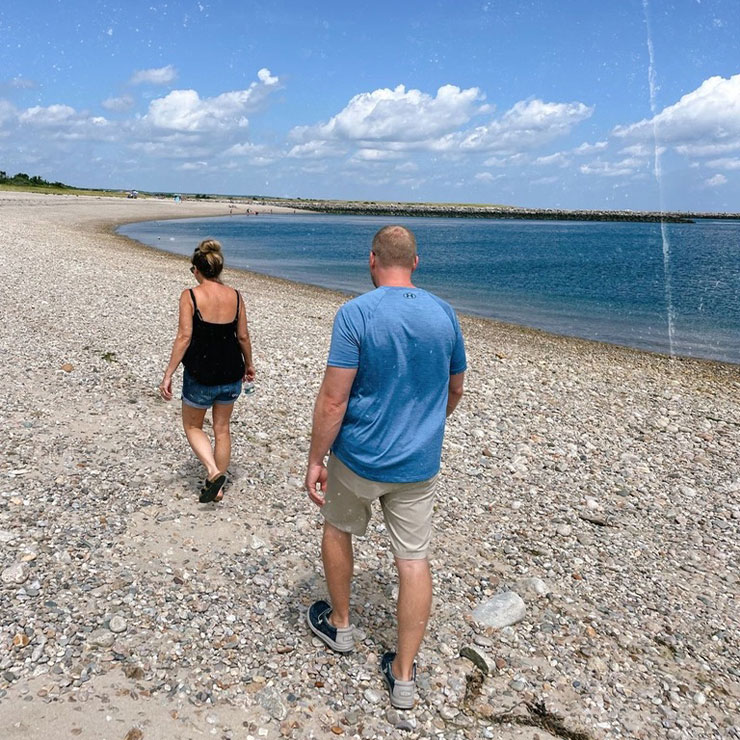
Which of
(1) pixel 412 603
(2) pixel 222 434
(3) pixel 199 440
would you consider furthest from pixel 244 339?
(1) pixel 412 603

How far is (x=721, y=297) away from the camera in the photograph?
32375 mm

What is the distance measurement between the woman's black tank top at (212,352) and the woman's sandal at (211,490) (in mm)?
978

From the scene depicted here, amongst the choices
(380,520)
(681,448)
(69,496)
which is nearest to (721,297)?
(681,448)

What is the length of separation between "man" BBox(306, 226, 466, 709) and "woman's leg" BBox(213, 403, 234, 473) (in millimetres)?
2472

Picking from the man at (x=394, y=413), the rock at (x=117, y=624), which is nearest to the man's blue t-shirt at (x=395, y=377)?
the man at (x=394, y=413)

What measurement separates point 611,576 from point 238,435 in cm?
478

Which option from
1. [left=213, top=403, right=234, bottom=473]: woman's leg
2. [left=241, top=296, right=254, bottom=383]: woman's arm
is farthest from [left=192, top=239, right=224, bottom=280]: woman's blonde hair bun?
[left=213, top=403, right=234, bottom=473]: woman's leg

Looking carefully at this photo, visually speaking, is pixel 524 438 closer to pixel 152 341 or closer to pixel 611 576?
pixel 611 576

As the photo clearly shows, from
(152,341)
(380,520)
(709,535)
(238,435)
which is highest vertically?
(152,341)

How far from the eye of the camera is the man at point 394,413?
3.33 meters

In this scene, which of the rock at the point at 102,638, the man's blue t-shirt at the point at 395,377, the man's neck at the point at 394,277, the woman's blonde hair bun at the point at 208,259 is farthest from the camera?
the woman's blonde hair bun at the point at 208,259

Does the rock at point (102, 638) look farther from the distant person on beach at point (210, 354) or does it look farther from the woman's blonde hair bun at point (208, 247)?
the woman's blonde hair bun at point (208, 247)

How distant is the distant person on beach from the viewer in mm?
5516

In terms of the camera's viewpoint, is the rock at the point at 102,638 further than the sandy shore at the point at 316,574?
Yes
